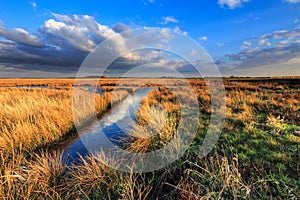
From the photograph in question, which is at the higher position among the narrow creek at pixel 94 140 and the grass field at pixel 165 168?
the grass field at pixel 165 168

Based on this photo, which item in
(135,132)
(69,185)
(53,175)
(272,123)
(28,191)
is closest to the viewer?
(28,191)

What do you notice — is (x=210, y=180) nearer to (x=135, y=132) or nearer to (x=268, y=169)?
(x=268, y=169)

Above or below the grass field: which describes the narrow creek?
below

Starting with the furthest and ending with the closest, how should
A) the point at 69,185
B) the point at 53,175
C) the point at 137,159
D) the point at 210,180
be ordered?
the point at 137,159 < the point at 53,175 < the point at 69,185 < the point at 210,180

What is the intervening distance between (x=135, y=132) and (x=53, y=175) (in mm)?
2979

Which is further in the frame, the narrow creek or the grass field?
the narrow creek

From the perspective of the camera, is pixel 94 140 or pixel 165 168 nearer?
pixel 165 168

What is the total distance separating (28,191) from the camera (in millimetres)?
2832

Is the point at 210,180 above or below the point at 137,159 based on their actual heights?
above

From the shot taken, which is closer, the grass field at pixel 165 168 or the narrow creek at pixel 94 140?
the grass field at pixel 165 168

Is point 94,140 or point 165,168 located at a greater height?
point 165,168

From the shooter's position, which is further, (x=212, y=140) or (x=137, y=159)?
(x=212, y=140)

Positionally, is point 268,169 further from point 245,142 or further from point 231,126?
point 231,126

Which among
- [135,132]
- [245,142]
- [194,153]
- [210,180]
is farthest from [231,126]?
[210,180]
